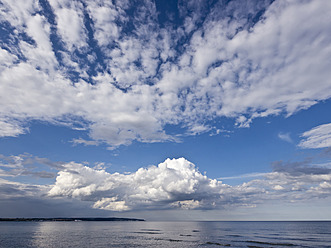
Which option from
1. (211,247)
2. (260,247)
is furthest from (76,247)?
(260,247)

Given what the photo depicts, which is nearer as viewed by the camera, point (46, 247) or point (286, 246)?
point (46, 247)

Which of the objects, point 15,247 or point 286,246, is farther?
point 286,246

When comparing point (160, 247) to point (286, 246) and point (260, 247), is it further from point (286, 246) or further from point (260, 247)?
point (286, 246)

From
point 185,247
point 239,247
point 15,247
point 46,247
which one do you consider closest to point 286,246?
point 239,247

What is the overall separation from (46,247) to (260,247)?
8971cm

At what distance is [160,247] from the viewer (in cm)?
9256

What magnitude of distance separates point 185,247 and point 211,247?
10962mm

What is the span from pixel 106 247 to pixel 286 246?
7895 cm

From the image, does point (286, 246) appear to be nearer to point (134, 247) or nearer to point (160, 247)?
point (160, 247)

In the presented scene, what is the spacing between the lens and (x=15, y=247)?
291 ft

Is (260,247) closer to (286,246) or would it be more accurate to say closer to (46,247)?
(286,246)

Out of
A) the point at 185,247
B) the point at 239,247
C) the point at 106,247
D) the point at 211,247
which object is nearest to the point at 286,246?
the point at 239,247

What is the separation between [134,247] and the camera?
92.4m

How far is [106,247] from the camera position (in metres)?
90.4
